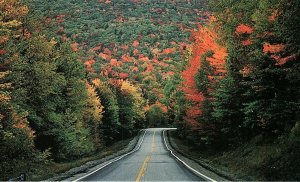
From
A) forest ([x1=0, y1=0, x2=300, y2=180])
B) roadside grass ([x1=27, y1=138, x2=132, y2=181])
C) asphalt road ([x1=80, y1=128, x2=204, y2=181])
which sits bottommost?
asphalt road ([x1=80, y1=128, x2=204, y2=181])

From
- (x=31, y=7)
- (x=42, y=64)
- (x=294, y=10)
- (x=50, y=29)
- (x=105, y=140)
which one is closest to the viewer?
(x=294, y=10)

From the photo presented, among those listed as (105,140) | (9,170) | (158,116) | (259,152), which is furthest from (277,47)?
(158,116)

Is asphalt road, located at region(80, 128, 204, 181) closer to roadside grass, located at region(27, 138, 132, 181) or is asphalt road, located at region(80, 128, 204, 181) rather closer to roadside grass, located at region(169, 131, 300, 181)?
roadside grass, located at region(27, 138, 132, 181)

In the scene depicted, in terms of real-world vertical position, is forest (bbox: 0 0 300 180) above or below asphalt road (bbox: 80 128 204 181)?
above

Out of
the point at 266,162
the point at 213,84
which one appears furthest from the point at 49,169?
the point at 266,162

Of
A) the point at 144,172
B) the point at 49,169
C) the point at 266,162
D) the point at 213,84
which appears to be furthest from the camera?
the point at 213,84

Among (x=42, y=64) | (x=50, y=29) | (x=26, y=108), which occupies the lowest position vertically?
(x=26, y=108)

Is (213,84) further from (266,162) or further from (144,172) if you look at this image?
(266,162)

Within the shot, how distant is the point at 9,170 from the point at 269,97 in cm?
1611

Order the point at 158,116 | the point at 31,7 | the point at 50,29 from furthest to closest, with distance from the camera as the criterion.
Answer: the point at 158,116 < the point at 50,29 < the point at 31,7

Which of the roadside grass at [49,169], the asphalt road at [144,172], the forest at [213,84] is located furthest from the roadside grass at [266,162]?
the roadside grass at [49,169]

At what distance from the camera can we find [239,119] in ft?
95.5

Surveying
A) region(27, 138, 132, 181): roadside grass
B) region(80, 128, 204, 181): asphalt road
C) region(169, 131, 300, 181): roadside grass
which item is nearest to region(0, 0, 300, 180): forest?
region(169, 131, 300, 181): roadside grass

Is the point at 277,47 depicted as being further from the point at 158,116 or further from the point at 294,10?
the point at 158,116
